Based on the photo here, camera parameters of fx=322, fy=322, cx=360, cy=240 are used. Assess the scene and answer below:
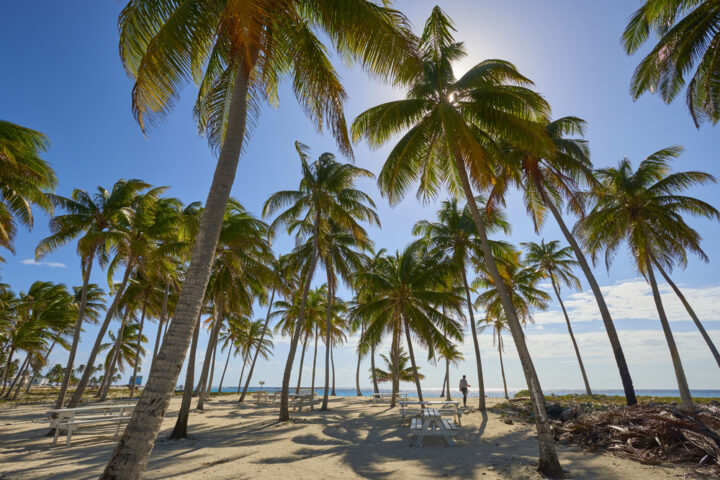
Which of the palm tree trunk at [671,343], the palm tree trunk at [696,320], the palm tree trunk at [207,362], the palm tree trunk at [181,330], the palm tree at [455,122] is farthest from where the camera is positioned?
the palm tree trunk at [207,362]

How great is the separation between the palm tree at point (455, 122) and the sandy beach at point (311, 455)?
210 centimetres

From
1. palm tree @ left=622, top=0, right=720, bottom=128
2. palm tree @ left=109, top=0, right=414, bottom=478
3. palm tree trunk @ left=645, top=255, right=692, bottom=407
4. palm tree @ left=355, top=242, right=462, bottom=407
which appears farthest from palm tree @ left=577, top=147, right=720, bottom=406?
palm tree @ left=109, top=0, right=414, bottom=478

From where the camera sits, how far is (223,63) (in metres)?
6.70

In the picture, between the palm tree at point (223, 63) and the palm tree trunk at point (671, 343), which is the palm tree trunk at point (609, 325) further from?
the palm tree at point (223, 63)

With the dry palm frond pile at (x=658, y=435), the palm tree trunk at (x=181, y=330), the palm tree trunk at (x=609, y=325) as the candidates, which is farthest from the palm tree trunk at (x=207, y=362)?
the palm tree trunk at (x=609, y=325)

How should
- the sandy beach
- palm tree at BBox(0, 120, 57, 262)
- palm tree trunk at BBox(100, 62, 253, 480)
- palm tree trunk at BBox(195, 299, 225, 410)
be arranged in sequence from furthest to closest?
palm tree trunk at BBox(195, 299, 225, 410) → palm tree at BBox(0, 120, 57, 262) → the sandy beach → palm tree trunk at BBox(100, 62, 253, 480)

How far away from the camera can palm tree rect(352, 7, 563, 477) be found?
8.02 meters

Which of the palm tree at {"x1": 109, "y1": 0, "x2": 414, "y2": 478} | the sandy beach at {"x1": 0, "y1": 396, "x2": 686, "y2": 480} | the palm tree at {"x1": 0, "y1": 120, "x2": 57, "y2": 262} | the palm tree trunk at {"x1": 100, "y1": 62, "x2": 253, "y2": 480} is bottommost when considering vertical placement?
the sandy beach at {"x1": 0, "y1": 396, "x2": 686, "y2": 480}

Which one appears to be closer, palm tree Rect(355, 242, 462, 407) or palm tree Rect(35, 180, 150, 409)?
palm tree Rect(35, 180, 150, 409)

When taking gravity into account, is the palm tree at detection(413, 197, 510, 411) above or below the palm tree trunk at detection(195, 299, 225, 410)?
above

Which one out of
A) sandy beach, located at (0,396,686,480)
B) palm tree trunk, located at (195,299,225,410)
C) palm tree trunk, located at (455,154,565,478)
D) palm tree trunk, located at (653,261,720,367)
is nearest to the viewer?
palm tree trunk, located at (455,154,565,478)

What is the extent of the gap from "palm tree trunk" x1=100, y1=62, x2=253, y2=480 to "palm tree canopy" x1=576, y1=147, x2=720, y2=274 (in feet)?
48.2

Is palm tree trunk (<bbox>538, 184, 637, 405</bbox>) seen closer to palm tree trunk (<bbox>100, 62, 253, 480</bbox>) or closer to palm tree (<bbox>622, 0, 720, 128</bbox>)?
palm tree (<bbox>622, 0, 720, 128</bbox>)

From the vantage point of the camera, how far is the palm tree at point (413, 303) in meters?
16.7
